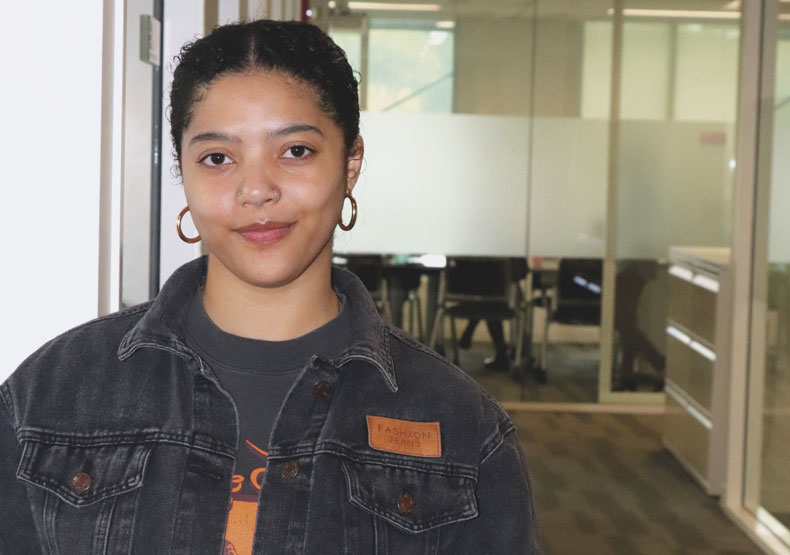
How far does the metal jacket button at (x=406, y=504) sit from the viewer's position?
1075mm

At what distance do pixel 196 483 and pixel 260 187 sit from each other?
32 centimetres

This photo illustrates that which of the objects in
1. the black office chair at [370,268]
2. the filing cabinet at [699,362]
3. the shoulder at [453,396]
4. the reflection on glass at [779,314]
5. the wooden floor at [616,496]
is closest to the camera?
the shoulder at [453,396]

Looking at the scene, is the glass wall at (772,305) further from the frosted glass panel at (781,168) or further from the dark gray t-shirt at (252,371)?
the dark gray t-shirt at (252,371)

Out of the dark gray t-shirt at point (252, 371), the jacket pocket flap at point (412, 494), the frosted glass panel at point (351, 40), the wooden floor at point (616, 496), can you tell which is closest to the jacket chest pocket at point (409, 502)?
the jacket pocket flap at point (412, 494)

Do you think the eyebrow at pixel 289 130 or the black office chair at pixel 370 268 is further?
the black office chair at pixel 370 268

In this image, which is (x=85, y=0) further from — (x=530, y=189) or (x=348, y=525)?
(x=530, y=189)

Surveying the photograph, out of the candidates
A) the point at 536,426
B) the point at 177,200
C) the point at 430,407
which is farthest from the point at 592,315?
the point at 430,407

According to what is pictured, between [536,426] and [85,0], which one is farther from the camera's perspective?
[536,426]

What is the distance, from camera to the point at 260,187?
1001mm

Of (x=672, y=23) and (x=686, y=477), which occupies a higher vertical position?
(x=672, y=23)

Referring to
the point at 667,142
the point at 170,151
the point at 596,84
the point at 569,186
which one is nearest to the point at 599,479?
the point at 569,186

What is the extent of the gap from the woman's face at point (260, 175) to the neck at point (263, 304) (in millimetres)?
30

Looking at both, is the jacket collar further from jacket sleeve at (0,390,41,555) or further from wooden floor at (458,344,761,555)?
wooden floor at (458,344,761,555)

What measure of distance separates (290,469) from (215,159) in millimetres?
345
